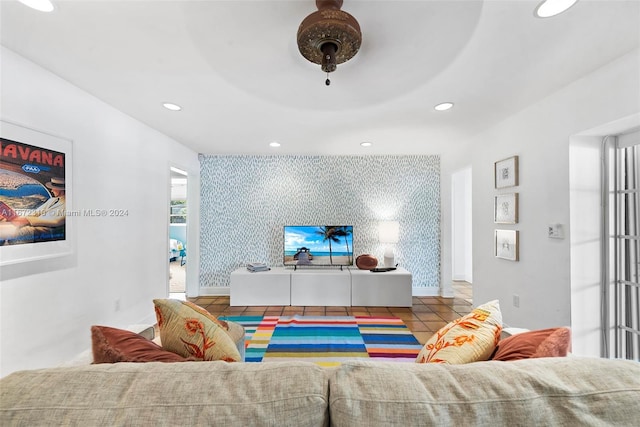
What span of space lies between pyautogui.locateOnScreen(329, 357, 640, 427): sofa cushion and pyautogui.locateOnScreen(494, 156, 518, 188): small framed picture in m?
2.48

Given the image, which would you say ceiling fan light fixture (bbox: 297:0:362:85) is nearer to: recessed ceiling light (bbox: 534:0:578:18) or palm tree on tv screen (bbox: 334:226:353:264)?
recessed ceiling light (bbox: 534:0:578:18)

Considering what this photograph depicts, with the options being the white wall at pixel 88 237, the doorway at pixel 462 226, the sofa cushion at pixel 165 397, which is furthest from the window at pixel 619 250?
the white wall at pixel 88 237

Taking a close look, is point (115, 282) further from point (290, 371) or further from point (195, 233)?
point (290, 371)

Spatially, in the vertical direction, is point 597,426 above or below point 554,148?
below

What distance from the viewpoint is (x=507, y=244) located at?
2.98 m

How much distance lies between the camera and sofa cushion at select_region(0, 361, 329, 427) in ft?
2.10

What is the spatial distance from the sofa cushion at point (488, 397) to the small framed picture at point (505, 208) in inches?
94.4

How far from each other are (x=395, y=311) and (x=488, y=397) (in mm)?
3461

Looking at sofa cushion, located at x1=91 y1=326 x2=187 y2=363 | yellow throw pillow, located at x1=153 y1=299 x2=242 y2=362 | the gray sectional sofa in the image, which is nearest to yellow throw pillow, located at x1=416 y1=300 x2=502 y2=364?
the gray sectional sofa

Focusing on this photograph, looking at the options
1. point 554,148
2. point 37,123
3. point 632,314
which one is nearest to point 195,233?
point 37,123

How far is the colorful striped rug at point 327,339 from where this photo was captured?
264 centimetres

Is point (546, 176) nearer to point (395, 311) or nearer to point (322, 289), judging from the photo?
point (395, 311)

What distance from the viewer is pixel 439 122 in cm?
308

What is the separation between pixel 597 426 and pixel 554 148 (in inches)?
95.0
